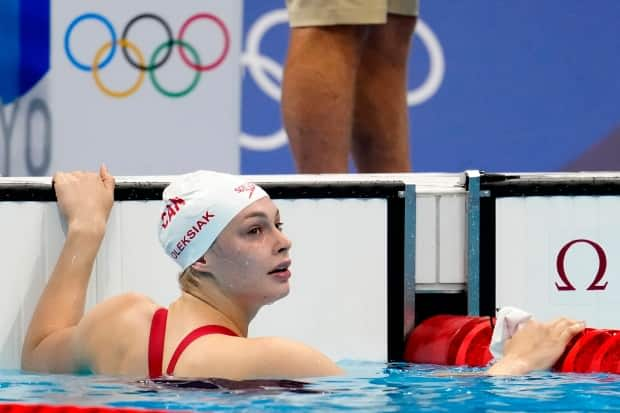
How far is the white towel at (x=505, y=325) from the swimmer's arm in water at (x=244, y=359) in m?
0.51

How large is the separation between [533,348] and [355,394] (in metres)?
0.50

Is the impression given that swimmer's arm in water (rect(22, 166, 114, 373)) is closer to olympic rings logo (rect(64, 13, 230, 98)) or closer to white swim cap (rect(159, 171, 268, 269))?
white swim cap (rect(159, 171, 268, 269))

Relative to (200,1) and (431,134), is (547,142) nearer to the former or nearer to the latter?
(431,134)

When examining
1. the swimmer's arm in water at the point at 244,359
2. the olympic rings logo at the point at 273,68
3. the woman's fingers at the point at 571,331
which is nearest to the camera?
the swimmer's arm in water at the point at 244,359

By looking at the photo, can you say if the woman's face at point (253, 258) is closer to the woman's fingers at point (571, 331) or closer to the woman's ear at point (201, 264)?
the woman's ear at point (201, 264)

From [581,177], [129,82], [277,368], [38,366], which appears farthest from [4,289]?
[129,82]

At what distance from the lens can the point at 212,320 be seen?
365 cm

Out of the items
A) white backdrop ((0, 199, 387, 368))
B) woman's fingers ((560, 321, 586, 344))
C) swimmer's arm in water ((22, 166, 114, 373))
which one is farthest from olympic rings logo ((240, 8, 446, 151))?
woman's fingers ((560, 321, 586, 344))

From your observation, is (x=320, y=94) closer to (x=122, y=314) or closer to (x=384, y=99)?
(x=384, y=99)

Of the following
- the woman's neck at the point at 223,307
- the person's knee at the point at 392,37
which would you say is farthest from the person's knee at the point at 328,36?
the woman's neck at the point at 223,307

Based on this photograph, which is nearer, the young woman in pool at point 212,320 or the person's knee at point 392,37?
the young woman in pool at point 212,320

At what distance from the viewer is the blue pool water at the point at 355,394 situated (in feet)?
10.6

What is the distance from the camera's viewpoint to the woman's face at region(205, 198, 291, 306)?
3.74 metres

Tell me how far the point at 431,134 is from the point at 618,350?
3109mm
